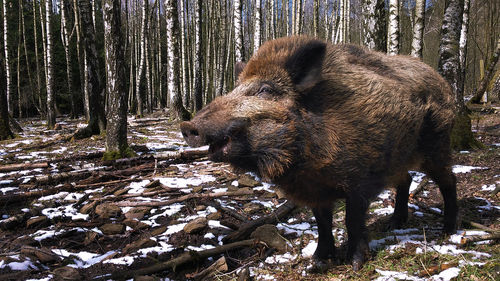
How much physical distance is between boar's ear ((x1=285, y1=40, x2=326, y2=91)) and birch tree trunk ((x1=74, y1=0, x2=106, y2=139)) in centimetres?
918

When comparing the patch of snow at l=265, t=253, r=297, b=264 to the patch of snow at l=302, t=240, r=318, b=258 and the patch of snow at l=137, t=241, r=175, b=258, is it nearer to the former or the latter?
the patch of snow at l=302, t=240, r=318, b=258

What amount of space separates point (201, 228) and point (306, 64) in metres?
2.13

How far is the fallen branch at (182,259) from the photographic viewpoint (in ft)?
9.13

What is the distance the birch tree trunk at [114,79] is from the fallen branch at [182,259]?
423 centimetres

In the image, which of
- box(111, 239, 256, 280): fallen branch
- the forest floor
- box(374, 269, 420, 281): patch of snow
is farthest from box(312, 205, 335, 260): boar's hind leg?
box(111, 239, 256, 280): fallen branch

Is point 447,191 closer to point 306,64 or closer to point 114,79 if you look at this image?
point 306,64

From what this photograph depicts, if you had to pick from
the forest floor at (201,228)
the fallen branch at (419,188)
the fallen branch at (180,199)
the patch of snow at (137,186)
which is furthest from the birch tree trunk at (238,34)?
the fallen branch at (419,188)

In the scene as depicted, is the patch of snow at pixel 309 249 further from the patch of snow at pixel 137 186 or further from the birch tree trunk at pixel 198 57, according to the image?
the birch tree trunk at pixel 198 57

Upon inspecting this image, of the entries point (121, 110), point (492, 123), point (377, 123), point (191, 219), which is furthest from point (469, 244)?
point (492, 123)

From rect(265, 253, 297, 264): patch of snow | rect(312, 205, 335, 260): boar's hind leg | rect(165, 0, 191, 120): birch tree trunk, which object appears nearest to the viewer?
rect(312, 205, 335, 260): boar's hind leg

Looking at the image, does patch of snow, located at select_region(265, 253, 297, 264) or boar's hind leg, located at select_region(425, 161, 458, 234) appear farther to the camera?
boar's hind leg, located at select_region(425, 161, 458, 234)

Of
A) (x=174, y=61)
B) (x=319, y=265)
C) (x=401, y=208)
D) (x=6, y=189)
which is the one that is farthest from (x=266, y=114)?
(x=174, y=61)

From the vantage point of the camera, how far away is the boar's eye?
8.35 ft

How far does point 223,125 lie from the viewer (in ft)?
7.32
